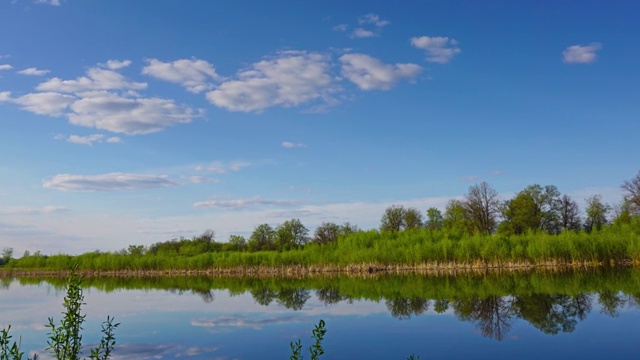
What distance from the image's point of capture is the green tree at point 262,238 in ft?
304

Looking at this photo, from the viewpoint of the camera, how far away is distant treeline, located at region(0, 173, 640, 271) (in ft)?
134

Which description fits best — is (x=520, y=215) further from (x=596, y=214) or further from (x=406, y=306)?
(x=406, y=306)

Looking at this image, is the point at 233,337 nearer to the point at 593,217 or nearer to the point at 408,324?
the point at 408,324

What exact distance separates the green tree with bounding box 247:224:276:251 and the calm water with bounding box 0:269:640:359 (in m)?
63.3

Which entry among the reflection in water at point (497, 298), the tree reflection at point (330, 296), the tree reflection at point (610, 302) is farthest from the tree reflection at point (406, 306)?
the tree reflection at point (610, 302)

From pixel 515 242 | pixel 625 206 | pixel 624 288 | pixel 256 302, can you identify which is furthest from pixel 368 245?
pixel 625 206

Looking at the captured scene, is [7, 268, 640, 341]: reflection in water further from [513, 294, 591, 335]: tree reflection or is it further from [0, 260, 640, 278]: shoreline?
[0, 260, 640, 278]: shoreline

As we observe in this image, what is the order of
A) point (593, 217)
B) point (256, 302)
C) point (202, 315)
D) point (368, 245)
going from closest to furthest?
point (202, 315), point (256, 302), point (368, 245), point (593, 217)

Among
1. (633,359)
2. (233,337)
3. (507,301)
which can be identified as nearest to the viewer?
(633,359)

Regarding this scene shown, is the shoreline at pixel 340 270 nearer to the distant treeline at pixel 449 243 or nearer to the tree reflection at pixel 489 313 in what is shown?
the distant treeline at pixel 449 243

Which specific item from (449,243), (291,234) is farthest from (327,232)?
(449,243)

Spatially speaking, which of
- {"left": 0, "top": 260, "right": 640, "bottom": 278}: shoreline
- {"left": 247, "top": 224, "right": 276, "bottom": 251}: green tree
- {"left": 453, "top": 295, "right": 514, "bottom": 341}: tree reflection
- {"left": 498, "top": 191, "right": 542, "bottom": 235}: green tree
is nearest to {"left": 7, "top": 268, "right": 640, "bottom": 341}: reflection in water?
{"left": 453, "top": 295, "right": 514, "bottom": 341}: tree reflection

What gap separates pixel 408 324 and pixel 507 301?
18.0 feet

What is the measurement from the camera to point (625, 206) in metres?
63.7
